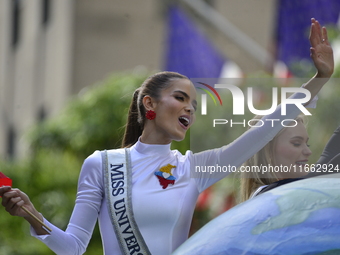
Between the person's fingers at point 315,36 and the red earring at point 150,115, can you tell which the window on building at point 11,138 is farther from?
the person's fingers at point 315,36

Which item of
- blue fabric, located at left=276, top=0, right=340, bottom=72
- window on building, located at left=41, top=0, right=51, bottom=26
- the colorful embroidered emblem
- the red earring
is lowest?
the colorful embroidered emblem

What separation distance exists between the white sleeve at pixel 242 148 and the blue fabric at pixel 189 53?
33.5 feet

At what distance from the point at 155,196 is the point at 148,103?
404 millimetres

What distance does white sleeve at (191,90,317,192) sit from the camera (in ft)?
8.68

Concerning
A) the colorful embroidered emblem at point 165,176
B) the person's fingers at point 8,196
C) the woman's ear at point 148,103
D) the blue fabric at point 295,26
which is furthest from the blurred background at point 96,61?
the person's fingers at point 8,196

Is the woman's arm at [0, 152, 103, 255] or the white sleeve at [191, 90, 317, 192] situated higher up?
the white sleeve at [191, 90, 317, 192]

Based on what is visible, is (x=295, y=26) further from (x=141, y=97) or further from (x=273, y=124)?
(x=273, y=124)

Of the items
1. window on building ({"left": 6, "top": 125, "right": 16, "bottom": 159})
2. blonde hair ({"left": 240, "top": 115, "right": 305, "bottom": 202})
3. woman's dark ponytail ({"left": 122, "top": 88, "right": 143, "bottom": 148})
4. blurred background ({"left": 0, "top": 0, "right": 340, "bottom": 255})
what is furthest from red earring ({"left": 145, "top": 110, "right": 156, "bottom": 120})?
window on building ({"left": 6, "top": 125, "right": 16, "bottom": 159})

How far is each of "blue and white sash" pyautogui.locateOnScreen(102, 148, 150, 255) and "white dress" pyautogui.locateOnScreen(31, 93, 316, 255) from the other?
0.07 feet

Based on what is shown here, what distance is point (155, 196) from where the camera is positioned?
267 centimetres

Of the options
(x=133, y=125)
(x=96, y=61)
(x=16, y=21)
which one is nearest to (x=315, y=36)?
(x=133, y=125)

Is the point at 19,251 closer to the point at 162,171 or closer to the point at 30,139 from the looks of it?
the point at 30,139

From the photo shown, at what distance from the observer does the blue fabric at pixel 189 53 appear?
13.1 meters

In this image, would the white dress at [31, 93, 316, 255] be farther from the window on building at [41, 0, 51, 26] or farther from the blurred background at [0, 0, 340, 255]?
the window on building at [41, 0, 51, 26]
